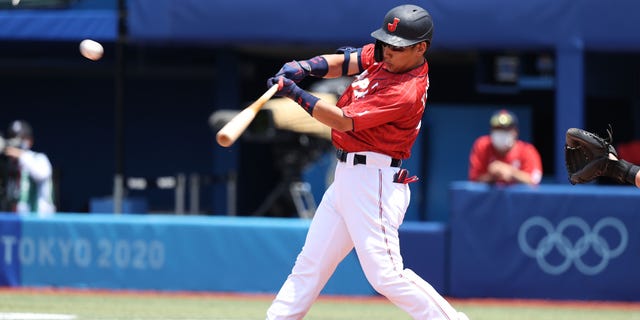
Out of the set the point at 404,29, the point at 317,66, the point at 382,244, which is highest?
the point at 404,29

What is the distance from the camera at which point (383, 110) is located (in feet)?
18.8

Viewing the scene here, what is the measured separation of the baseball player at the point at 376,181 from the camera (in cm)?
580

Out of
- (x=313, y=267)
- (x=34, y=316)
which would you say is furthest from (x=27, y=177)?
(x=313, y=267)

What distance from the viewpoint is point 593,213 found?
397 inches

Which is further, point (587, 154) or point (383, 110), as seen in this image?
point (587, 154)

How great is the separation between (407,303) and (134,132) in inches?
469

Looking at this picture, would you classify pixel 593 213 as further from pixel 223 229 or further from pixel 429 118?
pixel 429 118

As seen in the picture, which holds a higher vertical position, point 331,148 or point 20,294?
point 331,148

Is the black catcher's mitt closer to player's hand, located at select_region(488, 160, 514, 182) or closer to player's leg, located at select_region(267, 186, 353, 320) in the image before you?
player's leg, located at select_region(267, 186, 353, 320)

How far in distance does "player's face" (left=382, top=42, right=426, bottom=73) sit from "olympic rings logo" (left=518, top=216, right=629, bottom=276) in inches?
174

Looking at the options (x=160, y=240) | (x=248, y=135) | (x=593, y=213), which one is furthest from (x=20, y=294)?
(x=593, y=213)

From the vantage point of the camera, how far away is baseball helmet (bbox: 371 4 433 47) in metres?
5.83

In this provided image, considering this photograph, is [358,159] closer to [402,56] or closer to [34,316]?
[402,56]

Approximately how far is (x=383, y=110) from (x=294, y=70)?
1.55ft
